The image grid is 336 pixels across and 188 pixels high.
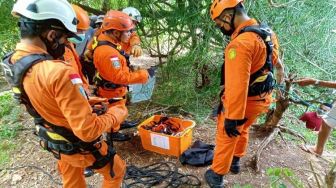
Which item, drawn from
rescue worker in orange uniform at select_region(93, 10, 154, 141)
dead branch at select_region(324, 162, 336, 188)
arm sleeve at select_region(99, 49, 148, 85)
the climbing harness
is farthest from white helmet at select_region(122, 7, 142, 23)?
dead branch at select_region(324, 162, 336, 188)

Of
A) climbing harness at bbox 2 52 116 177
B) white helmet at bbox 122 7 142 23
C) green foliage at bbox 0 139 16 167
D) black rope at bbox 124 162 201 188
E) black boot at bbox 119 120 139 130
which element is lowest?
black rope at bbox 124 162 201 188

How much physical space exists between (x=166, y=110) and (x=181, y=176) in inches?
64.7

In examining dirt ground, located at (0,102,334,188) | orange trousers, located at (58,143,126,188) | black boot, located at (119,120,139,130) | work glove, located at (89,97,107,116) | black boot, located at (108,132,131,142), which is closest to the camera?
orange trousers, located at (58,143,126,188)

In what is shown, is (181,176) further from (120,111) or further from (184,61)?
(184,61)

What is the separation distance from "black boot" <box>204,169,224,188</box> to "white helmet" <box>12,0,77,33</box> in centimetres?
202

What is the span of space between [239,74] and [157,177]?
60.5 inches

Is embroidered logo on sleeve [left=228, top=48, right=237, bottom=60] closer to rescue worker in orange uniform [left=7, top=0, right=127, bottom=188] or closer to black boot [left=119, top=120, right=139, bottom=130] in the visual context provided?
rescue worker in orange uniform [left=7, top=0, right=127, bottom=188]

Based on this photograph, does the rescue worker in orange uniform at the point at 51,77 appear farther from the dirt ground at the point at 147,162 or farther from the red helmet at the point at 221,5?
the dirt ground at the point at 147,162

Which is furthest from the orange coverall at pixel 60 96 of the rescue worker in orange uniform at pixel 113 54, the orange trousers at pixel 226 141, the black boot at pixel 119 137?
the black boot at pixel 119 137

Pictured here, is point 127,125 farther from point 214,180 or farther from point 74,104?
point 74,104

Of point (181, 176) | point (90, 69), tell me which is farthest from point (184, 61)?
point (181, 176)

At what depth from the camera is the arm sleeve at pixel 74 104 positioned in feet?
6.27

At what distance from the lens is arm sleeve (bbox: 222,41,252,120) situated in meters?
2.69

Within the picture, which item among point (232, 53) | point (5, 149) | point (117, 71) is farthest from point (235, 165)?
point (5, 149)
